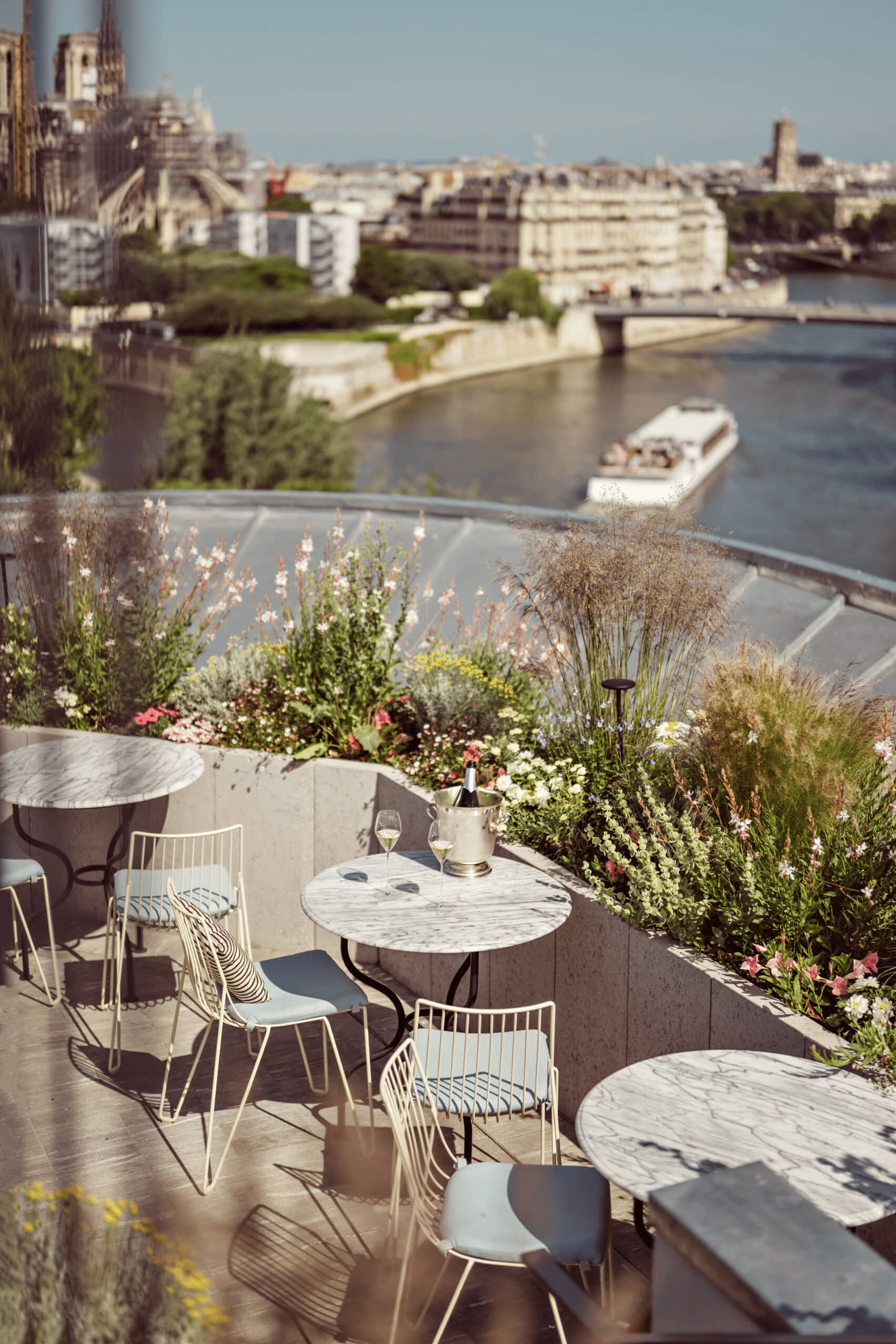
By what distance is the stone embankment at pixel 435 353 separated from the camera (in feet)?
180

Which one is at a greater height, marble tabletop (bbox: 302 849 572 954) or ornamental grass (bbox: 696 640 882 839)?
ornamental grass (bbox: 696 640 882 839)

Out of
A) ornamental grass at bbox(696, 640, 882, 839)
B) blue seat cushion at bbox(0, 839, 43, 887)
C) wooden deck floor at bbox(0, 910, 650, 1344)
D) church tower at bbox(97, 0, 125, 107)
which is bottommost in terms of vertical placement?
wooden deck floor at bbox(0, 910, 650, 1344)

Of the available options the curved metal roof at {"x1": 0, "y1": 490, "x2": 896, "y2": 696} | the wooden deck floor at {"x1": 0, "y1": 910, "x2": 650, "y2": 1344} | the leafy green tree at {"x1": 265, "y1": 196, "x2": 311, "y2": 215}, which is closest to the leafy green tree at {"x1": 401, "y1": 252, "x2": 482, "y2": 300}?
the leafy green tree at {"x1": 265, "y1": 196, "x2": 311, "y2": 215}

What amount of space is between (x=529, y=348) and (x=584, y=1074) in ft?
222

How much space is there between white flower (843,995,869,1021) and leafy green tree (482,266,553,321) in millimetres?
72739

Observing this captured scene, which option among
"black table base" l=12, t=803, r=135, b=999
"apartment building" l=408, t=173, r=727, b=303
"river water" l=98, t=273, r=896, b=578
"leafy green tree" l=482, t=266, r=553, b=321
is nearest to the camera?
"black table base" l=12, t=803, r=135, b=999

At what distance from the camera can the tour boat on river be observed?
43.9 metres

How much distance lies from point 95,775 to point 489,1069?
6.31 feet

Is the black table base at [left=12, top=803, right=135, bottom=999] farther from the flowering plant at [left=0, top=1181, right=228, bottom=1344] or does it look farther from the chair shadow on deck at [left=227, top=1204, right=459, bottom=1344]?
the flowering plant at [left=0, top=1181, right=228, bottom=1344]

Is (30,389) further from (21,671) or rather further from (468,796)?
(21,671)

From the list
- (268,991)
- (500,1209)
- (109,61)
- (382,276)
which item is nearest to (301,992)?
(268,991)

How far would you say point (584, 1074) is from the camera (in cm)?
383

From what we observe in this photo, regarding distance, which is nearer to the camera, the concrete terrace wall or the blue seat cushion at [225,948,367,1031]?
the concrete terrace wall

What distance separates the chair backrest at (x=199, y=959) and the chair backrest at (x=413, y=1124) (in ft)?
1.66
